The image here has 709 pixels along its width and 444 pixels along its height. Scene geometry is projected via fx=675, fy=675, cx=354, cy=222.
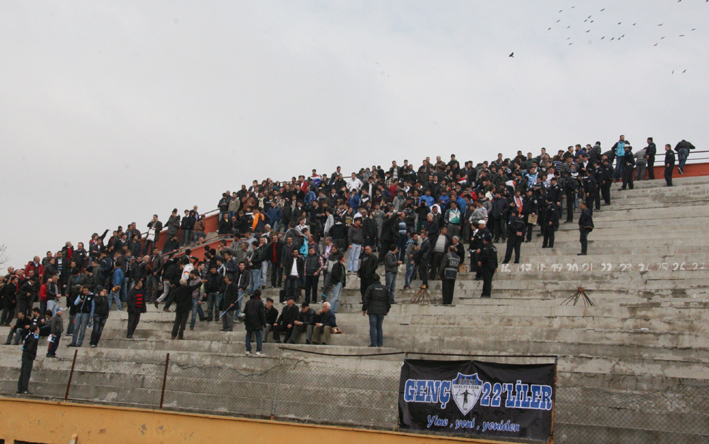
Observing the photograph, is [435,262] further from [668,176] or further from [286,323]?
[668,176]

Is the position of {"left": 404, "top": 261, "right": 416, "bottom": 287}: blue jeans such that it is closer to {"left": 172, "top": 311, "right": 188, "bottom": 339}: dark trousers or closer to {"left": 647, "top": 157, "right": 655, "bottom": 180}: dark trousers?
{"left": 172, "top": 311, "right": 188, "bottom": 339}: dark trousers

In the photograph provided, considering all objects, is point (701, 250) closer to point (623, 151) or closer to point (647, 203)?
point (647, 203)

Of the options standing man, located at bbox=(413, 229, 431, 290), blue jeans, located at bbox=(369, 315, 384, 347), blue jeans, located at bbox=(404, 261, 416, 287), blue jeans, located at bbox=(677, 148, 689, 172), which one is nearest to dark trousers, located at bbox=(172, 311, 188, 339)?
blue jeans, located at bbox=(369, 315, 384, 347)

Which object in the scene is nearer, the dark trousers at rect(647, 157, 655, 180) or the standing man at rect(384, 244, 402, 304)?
the standing man at rect(384, 244, 402, 304)

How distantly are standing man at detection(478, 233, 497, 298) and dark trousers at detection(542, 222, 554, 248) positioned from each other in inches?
129

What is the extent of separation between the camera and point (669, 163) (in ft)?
71.2

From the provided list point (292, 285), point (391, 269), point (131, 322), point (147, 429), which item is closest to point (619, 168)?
point (391, 269)

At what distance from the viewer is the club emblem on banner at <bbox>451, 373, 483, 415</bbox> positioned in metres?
8.66

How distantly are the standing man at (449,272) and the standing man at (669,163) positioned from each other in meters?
10.7

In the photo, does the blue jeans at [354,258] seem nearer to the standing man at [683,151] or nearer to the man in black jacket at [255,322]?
the man in black jacket at [255,322]

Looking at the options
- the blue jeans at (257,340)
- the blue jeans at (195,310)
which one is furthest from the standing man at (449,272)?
the blue jeans at (195,310)

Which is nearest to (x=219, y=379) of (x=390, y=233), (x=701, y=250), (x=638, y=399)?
(x=638, y=399)

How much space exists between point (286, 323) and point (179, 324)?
2.85 metres

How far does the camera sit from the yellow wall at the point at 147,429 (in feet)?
31.1
